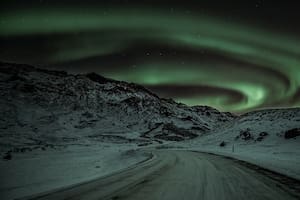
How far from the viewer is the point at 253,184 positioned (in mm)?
8711

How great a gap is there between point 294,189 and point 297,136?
49.7m

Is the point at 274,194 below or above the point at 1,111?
below

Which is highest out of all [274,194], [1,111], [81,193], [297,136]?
[1,111]

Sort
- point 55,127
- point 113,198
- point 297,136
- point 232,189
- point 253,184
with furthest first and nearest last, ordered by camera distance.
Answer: point 55,127
point 297,136
point 253,184
point 232,189
point 113,198

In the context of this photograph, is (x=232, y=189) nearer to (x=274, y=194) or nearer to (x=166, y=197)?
(x=274, y=194)

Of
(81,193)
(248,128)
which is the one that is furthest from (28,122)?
(81,193)

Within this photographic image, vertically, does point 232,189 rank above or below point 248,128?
below

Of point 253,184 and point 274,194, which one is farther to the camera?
point 253,184

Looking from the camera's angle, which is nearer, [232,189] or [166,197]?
[166,197]

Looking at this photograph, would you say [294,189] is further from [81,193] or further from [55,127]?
[55,127]

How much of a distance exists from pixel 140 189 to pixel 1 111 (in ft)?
639

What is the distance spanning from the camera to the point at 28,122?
16938 cm

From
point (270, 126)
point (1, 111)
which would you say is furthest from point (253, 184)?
point (1, 111)

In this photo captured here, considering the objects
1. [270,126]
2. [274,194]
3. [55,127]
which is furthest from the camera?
[55,127]
